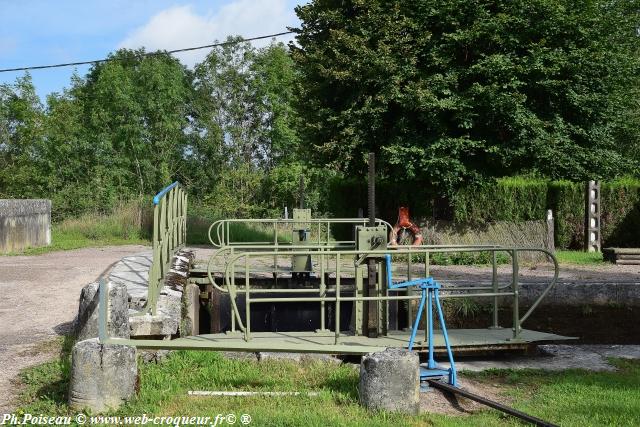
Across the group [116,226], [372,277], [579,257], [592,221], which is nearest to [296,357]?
[372,277]

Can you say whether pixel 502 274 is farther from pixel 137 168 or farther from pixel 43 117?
pixel 43 117

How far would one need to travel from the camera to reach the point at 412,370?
16.9ft

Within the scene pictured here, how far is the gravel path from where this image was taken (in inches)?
269

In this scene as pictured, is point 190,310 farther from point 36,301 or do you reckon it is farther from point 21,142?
point 21,142

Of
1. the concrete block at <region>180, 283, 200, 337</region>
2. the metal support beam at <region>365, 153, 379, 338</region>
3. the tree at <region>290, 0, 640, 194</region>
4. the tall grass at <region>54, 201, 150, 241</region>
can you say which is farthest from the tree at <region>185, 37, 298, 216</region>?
the metal support beam at <region>365, 153, 379, 338</region>

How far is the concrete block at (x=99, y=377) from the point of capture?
515 cm

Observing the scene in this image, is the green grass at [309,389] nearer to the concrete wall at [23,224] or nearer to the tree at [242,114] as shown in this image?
the concrete wall at [23,224]

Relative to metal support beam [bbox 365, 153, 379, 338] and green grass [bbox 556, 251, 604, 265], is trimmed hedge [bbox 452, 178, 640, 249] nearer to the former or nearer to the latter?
green grass [bbox 556, 251, 604, 265]

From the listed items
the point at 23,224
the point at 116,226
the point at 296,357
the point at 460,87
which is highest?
the point at 460,87

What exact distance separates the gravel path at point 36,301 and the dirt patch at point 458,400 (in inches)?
129

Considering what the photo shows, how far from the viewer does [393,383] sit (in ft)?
16.9

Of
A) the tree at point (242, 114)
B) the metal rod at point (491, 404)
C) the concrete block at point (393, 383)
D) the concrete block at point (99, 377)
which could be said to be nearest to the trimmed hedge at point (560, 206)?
the metal rod at point (491, 404)

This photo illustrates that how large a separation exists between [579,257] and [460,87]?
5096 millimetres

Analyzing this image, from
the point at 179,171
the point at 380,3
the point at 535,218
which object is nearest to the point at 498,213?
the point at 535,218
